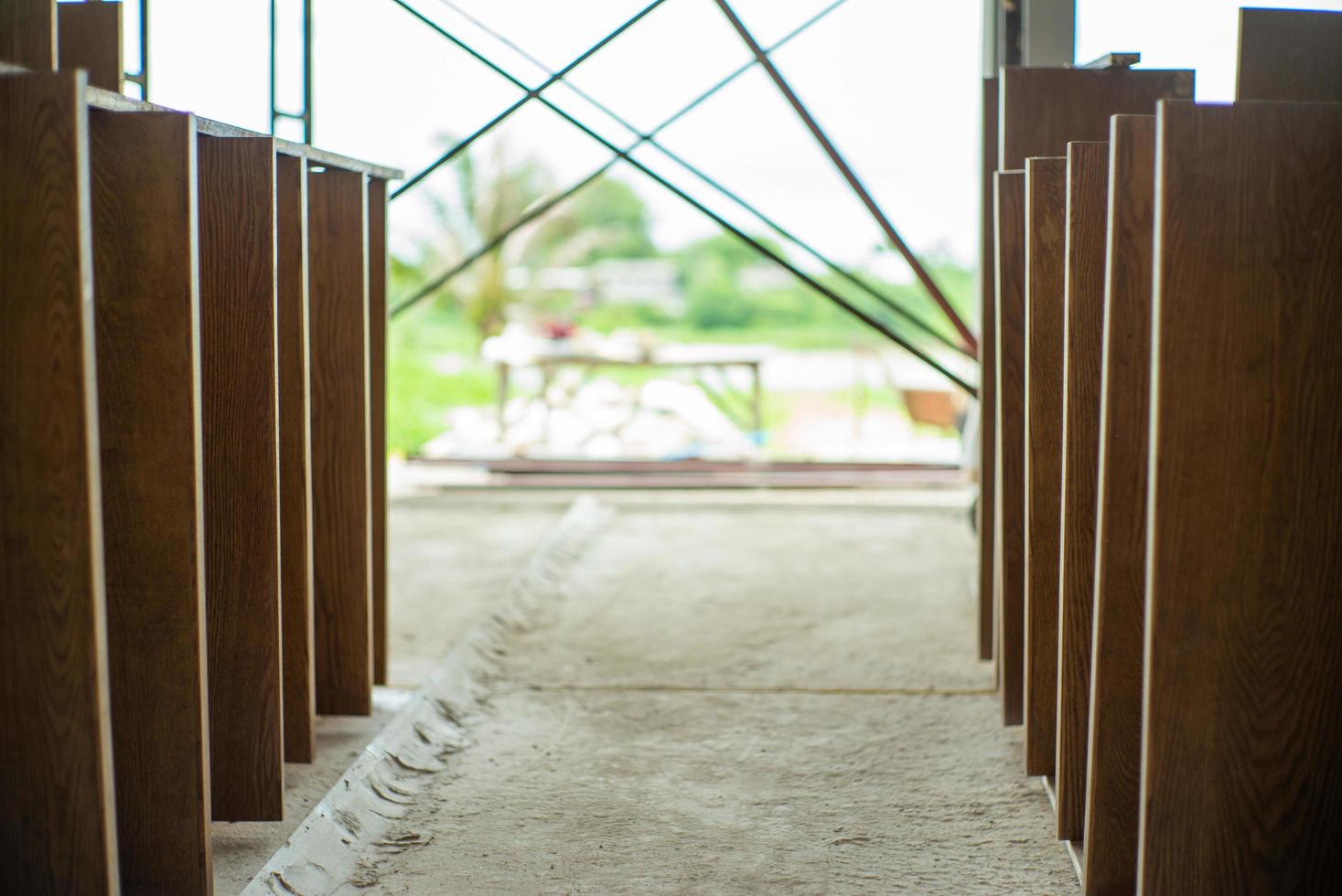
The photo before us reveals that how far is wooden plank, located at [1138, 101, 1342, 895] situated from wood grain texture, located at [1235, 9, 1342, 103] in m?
0.48

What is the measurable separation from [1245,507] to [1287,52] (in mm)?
882

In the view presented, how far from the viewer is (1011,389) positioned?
3.01 m

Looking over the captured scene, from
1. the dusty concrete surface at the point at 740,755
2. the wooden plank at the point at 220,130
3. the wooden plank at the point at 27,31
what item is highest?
the wooden plank at the point at 27,31

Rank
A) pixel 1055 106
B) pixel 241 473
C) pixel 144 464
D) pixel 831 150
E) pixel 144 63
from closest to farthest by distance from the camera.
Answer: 1. pixel 144 464
2. pixel 241 473
3. pixel 1055 106
4. pixel 144 63
5. pixel 831 150

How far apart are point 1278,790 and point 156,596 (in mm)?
1747

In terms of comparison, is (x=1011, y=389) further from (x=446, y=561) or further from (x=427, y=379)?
(x=427, y=379)

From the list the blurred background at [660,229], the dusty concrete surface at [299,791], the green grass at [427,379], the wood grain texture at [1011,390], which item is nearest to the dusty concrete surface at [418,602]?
the dusty concrete surface at [299,791]

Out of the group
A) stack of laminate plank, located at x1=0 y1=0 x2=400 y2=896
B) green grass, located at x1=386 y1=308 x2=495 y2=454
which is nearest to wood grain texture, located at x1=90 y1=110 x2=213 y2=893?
stack of laminate plank, located at x1=0 y1=0 x2=400 y2=896

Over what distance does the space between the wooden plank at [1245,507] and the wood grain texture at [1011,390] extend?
107 centimetres

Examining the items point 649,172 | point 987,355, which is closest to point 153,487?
point 987,355

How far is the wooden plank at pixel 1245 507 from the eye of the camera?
5.96 ft

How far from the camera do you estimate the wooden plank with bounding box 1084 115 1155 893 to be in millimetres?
1961

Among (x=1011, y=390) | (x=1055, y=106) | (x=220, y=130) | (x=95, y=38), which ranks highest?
(x=95, y=38)

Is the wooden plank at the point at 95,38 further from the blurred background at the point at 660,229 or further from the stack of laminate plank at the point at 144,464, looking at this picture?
the blurred background at the point at 660,229
